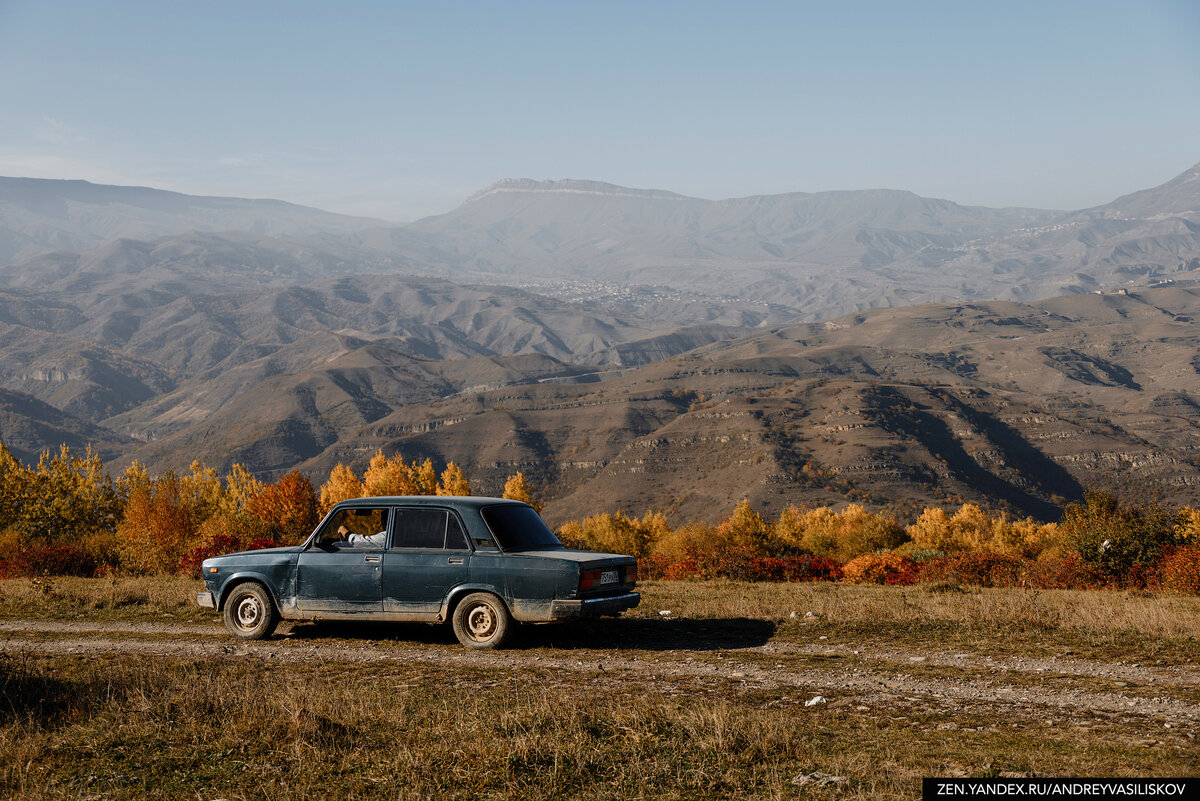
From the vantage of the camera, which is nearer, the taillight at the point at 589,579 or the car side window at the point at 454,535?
the taillight at the point at 589,579

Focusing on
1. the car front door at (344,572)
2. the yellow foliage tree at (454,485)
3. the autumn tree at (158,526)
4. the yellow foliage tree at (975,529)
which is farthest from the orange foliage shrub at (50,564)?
the yellow foliage tree at (975,529)

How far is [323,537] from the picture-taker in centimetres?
1377

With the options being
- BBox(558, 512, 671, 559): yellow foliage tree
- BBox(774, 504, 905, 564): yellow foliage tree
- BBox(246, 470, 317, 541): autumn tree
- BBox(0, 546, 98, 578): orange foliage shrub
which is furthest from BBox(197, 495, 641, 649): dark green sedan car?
BBox(558, 512, 671, 559): yellow foliage tree

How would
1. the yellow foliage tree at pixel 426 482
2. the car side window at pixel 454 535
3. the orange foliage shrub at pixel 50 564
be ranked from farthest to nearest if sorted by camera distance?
the yellow foliage tree at pixel 426 482 → the orange foliage shrub at pixel 50 564 → the car side window at pixel 454 535

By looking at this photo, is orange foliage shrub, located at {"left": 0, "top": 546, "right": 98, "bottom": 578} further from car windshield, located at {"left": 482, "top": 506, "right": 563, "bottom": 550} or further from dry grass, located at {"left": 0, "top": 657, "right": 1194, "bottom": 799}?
dry grass, located at {"left": 0, "top": 657, "right": 1194, "bottom": 799}

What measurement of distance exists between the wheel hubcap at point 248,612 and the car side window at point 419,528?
8.54 feet

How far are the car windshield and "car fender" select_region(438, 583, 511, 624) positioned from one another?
575 mm

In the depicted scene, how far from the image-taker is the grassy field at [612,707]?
7.01m

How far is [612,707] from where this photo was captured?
28.5ft

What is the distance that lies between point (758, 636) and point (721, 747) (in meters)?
6.29

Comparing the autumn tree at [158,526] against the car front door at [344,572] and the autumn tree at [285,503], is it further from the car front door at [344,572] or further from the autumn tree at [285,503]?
the car front door at [344,572]

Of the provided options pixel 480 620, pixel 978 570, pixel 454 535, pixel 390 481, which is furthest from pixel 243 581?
pixel 390 481

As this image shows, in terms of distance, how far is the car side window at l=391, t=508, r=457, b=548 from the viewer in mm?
12969

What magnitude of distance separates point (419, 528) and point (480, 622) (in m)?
1.58
